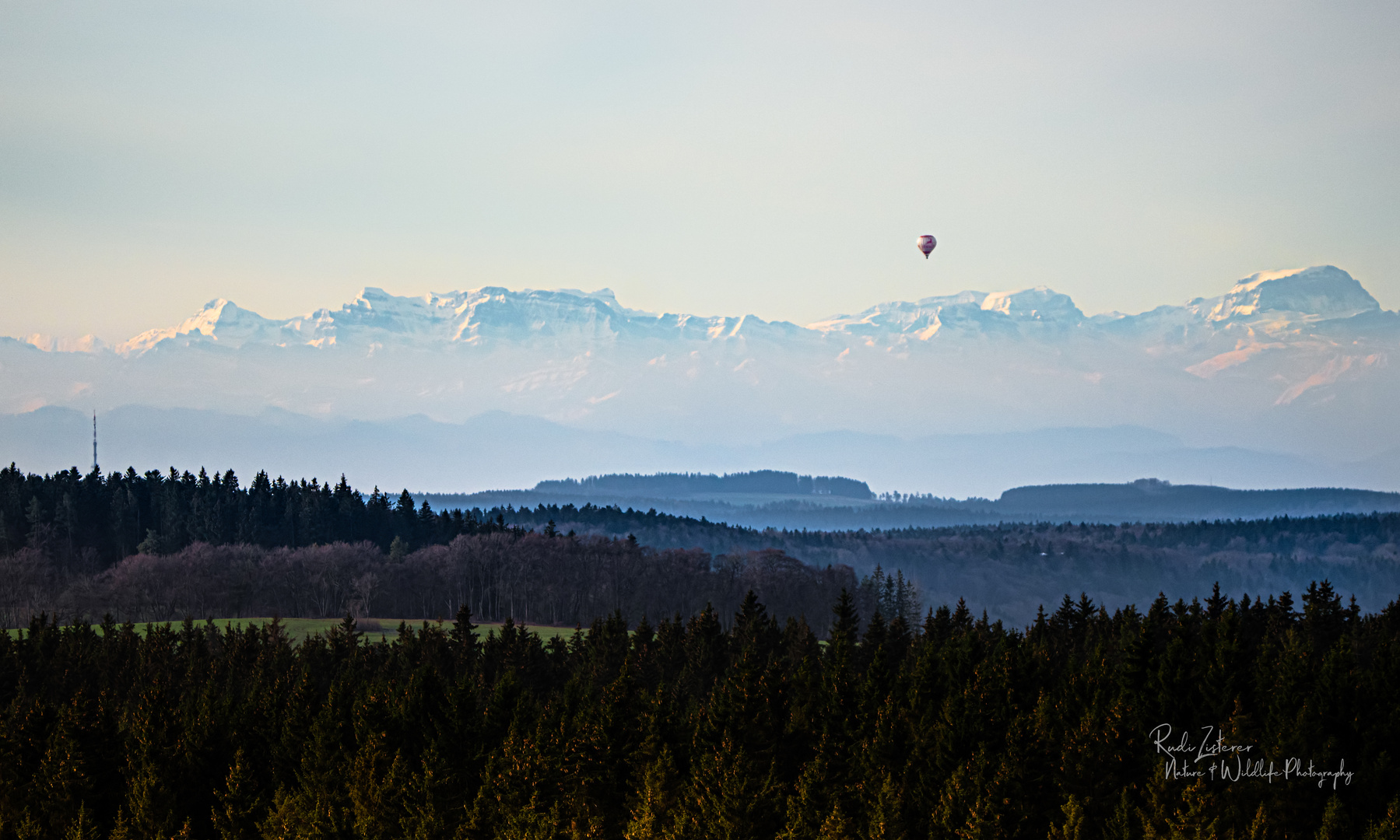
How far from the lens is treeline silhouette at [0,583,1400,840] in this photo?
6944 centimetres

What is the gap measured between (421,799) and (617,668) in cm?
3898

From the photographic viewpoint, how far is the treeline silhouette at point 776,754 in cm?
6944

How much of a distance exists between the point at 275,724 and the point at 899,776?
44.3 meters

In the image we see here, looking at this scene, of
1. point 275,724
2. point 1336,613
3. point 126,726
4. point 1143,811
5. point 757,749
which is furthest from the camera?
point 1336,613

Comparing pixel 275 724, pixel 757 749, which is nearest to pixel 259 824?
pixel 275 724

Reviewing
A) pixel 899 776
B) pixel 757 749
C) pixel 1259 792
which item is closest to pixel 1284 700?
pixel 1259 792

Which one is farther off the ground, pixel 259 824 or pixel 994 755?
pixel 994 755

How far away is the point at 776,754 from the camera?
8312 cm

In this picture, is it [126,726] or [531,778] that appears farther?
[126,726]

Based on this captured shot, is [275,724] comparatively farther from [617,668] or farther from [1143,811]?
[1143,811]

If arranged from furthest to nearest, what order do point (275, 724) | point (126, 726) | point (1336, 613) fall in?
point (1336, 613)
point (126, 726)
point (275, 724)

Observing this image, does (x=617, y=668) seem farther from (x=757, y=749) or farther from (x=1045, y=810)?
(x=1045, y=810)

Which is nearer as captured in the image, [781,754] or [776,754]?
[776,754]

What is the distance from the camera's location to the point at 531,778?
74688 millimetres
